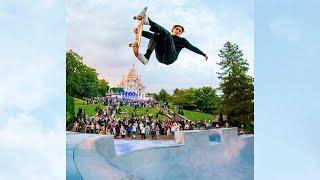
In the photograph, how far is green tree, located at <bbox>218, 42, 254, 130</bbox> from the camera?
293 inches

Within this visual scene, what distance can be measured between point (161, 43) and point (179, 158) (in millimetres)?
1336

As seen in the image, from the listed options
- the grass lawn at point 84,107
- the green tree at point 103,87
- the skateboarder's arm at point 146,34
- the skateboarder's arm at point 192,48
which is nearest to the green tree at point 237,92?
the skateboarder's arm at point 192,48

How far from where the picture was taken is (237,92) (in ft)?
24.7

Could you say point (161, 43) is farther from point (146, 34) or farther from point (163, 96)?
point (163, 96)

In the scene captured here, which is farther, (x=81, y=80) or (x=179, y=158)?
(x=179, y=158)

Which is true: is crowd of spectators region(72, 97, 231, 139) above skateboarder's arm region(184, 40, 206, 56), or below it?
below

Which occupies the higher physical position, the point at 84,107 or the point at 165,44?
the point at 165,44

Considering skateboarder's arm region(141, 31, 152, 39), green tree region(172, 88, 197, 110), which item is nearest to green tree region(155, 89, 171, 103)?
green tree region(172, 88, 197, 110)

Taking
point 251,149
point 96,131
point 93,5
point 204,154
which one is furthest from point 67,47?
point 251,149

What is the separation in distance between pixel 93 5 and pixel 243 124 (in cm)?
224

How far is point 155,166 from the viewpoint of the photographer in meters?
7.13

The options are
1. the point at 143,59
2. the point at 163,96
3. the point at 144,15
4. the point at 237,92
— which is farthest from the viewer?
the point at 237,92

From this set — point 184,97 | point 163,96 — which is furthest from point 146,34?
point 184,97

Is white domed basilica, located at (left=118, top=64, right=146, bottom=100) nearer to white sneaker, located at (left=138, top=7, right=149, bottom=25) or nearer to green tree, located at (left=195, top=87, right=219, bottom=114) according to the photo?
white sneaker, located at (left=138, top=7, right=149, bottom=25)
